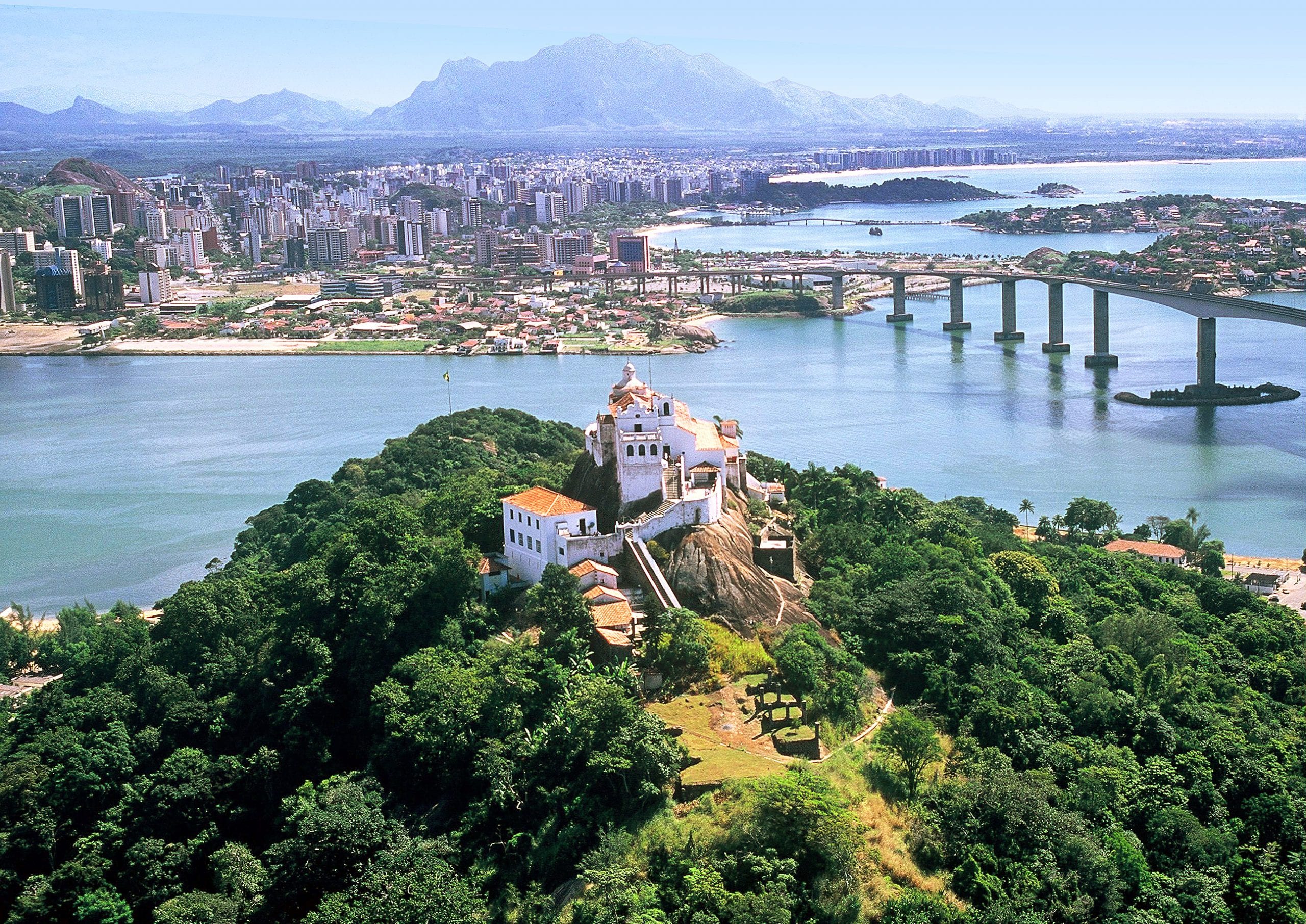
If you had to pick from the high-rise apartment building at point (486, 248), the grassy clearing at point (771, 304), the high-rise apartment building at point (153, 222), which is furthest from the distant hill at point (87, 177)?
the grassy clearing at point (771, 304)

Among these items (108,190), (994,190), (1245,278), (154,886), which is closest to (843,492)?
(154,886)

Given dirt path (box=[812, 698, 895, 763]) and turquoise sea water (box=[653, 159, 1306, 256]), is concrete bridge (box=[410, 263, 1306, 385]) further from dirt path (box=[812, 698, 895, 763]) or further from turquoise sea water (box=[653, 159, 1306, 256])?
dirt path (box=[812, 698, 895, 763])

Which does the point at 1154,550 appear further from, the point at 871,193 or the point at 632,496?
the point at 871,193

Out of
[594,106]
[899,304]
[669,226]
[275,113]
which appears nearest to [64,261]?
[899,304]

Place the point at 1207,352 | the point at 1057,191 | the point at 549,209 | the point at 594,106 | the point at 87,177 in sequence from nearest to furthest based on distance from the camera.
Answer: the point at 1207,352 < the point at 549,209 < the point at 87,177 < the point at 1057,191 < the point at 594,106

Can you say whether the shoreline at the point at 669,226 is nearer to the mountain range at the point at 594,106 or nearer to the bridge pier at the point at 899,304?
the bridge pier at the point at 899,304

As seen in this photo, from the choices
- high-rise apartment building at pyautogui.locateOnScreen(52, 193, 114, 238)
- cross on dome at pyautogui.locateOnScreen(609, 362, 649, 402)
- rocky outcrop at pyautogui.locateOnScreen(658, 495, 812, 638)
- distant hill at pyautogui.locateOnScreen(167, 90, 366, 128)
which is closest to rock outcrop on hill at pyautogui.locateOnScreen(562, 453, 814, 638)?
rocky outcrop at pyautogui.locateOnScreen(658, 495, 812, 638)

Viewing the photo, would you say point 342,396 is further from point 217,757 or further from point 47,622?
point 217,757
